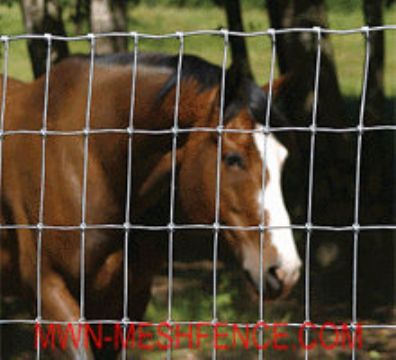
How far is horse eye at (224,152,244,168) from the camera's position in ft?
13.6

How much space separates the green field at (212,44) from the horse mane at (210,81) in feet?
24.0

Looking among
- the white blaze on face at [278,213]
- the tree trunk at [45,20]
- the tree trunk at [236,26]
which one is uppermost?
the tree trunk at [236,26]

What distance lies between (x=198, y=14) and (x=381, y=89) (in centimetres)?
1046

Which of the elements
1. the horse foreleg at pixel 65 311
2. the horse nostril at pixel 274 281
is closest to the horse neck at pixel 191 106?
the horse nostril at pixel 274 281

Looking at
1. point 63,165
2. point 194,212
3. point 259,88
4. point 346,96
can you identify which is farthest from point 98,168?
point 346,96

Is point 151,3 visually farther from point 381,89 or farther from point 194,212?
point 194,212

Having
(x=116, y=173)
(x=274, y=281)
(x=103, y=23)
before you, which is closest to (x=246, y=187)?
(x=274, y=281)

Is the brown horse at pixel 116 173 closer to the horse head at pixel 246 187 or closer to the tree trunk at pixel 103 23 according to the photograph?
the horse head at pixel 246 187

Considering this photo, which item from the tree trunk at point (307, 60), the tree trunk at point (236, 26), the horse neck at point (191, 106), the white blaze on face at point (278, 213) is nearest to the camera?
the white blaze on face at point (278, 213)

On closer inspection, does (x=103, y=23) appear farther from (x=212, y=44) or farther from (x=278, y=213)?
(x=212, y=44)

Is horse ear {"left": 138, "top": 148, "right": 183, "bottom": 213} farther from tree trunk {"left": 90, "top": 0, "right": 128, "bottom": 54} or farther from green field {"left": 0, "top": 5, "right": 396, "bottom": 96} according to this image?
green field {"left": 0, "top": 5, "right": 396, "bottom": 96}

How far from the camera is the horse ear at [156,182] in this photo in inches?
175

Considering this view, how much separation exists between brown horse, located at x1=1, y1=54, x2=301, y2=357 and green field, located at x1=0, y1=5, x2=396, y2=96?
7.35m

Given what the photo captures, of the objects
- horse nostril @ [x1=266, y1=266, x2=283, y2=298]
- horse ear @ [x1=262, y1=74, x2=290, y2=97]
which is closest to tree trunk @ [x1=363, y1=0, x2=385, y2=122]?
horse ear @ [x1=262, y1=74, x2=290, y2=97]
